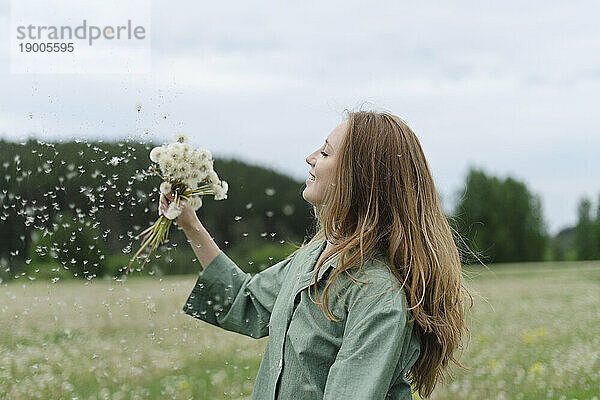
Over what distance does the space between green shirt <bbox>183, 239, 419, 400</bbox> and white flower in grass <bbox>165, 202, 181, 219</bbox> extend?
42 centimetres

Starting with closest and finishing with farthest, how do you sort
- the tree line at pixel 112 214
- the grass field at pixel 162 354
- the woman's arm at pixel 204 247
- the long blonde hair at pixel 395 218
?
the long blonde hair at pixel 395 218, the woman's arm at pixel 204 247, the tree line at pixel 112 214, the grass field at pixel 162 354

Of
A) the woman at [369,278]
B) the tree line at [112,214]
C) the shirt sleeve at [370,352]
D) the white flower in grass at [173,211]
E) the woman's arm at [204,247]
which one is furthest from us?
the tree line at [112,214]

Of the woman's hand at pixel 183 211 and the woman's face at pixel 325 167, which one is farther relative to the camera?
the woman's hand at pixel 183 211

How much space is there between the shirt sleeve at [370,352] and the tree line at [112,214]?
1.70ft

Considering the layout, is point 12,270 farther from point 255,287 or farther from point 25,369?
point 255,287

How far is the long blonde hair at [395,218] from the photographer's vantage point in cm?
196

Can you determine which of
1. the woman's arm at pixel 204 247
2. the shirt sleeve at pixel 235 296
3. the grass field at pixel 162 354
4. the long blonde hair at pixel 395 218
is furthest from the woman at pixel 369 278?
the grass field at pixel 162 354

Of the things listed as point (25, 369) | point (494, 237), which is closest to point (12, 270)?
point (25, 369)

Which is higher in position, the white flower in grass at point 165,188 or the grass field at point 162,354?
the white flower in grass at point 165,188

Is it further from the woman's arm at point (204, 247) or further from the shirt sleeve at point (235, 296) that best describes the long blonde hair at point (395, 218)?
the woman's arm at point (204, 247)

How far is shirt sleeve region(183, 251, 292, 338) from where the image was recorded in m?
2.44

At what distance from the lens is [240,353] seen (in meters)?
4.61

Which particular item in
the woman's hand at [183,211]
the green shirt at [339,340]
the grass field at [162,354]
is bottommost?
the grass field at [162,354]

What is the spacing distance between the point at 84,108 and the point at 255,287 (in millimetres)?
1217
